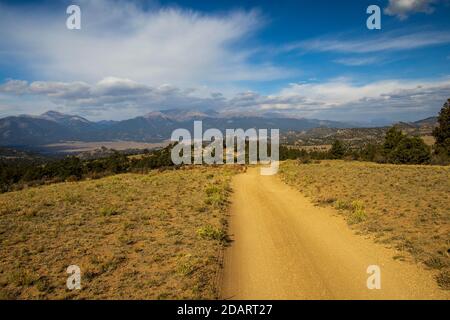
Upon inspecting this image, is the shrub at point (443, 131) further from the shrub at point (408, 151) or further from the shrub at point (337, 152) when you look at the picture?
the shrub at point (337, 152)

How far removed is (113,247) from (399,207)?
1473 centimetres

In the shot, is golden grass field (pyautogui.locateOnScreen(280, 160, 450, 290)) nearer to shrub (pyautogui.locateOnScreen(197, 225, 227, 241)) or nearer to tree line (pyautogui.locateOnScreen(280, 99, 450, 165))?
shrub (pyautogui.locateOnScreen(197, 225, 227, 241))

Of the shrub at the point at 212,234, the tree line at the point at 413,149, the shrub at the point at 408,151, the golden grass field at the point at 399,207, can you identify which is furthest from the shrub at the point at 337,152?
the shrub at the point at 212,234

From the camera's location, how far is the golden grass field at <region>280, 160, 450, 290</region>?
1099 cm

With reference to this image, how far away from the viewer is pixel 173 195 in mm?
23141

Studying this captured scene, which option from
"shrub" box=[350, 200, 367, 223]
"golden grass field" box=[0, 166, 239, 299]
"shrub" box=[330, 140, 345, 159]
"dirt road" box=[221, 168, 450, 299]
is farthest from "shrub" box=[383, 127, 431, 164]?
"golden grass field" box=[0, 166, 239, 299]

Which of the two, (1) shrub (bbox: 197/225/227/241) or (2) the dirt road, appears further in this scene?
Result: (1) shrub (bbox: 197/225/227/241)

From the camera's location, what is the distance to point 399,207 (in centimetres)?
1677

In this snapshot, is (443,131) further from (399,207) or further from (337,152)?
(399,207)

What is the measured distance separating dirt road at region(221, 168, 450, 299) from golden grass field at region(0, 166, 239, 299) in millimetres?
946

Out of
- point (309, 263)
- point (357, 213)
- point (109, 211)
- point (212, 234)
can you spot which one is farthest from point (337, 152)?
point (309, 263)

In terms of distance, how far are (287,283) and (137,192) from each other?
17.7 metres

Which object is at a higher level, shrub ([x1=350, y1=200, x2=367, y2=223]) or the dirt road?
shrub ([x1=350, y1=200, x2=367, y2=223])
